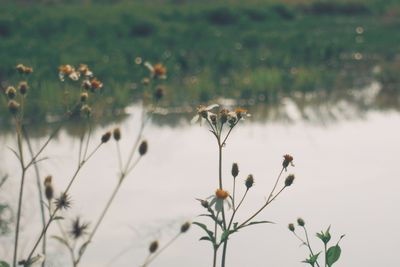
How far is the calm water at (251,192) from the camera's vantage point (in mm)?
3529

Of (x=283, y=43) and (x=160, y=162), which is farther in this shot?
(x=283, y=43)

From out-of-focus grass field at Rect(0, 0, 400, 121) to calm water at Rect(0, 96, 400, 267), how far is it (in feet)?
3.29

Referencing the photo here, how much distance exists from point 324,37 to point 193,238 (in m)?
9.13

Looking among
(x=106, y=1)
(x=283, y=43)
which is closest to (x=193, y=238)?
(x=283, y=43)

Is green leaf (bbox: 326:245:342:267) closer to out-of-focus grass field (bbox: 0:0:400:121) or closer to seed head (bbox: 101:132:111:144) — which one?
seed head (bbox: 101:132:111:144)

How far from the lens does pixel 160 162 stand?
198 inches

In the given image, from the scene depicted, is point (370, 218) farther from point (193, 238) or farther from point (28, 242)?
point (28, 242)

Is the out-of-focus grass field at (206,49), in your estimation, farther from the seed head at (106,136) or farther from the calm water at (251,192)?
the seed head at (106,136)

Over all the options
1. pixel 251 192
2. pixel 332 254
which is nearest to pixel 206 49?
pixel 251 192

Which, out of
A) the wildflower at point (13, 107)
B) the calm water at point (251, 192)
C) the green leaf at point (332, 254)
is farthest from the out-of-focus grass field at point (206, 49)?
the green leaf at point (332, 254)

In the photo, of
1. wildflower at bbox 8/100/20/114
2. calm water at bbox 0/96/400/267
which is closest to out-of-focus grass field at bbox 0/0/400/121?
calm water at bbox 0/96/400/267

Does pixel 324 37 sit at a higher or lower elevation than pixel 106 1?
lower

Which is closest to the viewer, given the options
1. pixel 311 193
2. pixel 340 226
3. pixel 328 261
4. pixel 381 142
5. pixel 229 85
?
pixel 328 261

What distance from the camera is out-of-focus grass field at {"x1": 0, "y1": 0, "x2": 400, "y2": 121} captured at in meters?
7.68
